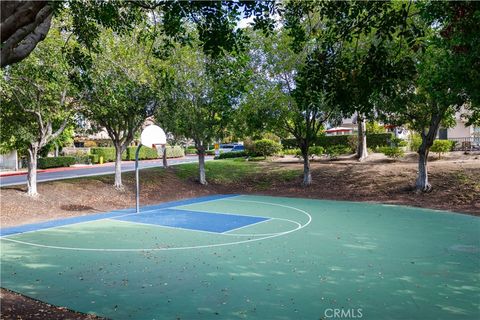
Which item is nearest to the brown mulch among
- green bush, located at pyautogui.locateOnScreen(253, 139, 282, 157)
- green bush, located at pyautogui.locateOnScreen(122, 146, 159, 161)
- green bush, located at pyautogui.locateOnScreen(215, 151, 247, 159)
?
green bush, located at pyautogui.locateOnScreen(253, 139, 282, 157)

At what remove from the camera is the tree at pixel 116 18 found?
14.4 ft

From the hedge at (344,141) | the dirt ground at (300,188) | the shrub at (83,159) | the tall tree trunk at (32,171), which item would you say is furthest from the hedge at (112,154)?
the tall tree trunk at (32,171)

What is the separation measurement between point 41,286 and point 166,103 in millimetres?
13452

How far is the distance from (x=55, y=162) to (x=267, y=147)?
1770 cm

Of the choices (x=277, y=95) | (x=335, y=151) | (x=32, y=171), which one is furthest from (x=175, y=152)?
(x=32, y=171)

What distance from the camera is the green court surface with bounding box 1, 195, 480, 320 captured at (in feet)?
21.2

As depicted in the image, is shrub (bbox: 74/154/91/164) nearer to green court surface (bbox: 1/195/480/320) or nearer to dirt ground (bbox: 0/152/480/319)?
dirt ground (bbox: 0/152/480/319)

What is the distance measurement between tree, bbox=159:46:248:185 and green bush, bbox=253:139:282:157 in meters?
10.6

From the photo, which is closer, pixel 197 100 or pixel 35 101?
pixel 35 101

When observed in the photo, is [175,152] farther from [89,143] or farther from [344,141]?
[344,141]

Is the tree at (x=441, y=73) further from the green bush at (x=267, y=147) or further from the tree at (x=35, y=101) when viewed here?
the green bush at (x=267, y=147)

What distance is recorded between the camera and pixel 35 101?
15.9 m

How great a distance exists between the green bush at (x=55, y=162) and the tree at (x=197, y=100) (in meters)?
16.3

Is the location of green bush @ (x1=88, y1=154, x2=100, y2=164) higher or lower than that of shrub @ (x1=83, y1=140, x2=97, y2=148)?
lower
